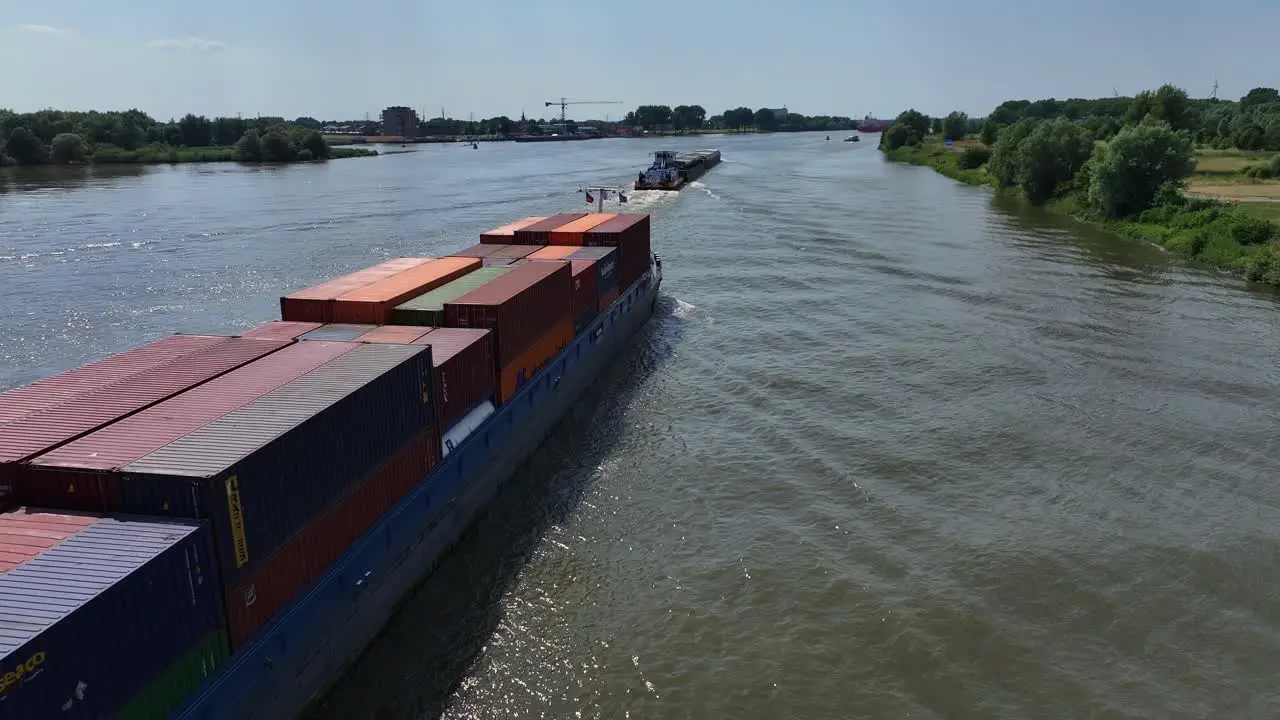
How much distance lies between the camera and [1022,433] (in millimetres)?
23938

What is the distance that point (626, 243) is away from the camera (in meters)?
36.0

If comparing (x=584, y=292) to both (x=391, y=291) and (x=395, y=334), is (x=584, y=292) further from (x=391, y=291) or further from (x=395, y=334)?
(x=395, y=334)

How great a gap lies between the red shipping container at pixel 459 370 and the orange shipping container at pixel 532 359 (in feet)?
1.58

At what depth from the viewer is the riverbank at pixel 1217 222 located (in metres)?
44.9

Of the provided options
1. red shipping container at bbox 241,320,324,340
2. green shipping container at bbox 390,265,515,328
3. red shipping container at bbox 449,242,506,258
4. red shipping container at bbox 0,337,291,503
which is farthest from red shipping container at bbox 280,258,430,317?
red shipping container at bbox 449,242,506,258

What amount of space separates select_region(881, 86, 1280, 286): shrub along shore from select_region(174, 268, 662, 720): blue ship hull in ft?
130

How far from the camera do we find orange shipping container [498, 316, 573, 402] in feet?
71.4

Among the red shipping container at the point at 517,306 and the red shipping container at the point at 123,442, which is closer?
the red shipping container at the point at 123,442

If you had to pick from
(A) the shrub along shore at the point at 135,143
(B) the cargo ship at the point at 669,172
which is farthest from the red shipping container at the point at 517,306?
(A) the shrub along shore at the point at 135,143

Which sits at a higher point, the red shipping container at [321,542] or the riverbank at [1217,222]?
the riverbank at [1217,222]

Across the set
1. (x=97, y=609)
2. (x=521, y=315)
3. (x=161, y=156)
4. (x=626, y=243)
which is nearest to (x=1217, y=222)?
(x=626, y=243)

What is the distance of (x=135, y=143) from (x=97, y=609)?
16900 centimetres

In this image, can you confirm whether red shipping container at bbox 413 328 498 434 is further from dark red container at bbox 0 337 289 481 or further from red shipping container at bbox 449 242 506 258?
red shipping container at bbox 449 242 506 258

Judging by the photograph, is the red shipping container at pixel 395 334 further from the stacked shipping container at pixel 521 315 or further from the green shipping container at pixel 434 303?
the stacked shipping container at pixel 521 315
